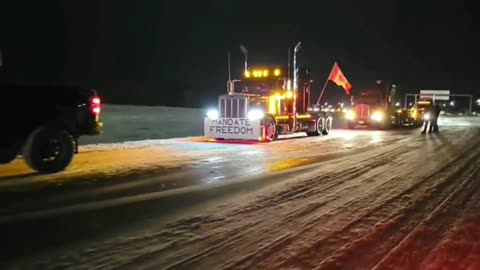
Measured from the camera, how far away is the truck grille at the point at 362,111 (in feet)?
108

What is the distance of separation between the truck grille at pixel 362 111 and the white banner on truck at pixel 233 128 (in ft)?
49.9

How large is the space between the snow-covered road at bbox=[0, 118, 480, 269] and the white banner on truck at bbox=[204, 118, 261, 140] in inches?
245

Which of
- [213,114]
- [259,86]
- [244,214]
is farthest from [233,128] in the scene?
[244,214]

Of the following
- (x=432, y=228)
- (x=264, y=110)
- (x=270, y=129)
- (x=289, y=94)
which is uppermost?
(x=289, y=94)

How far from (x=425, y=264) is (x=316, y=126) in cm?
1882

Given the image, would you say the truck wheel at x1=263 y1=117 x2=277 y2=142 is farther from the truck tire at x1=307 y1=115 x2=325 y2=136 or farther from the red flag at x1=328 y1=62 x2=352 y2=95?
the red flag at x1=328 y1=62 x2=352 y2=95

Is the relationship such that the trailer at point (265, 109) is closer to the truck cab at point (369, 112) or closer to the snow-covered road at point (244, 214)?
the snow-covered road at point (244, 214)

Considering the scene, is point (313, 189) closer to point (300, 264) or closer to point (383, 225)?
point (383, 225)

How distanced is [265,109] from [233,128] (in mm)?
2192

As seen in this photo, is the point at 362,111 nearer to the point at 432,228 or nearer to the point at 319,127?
the point at 319,127

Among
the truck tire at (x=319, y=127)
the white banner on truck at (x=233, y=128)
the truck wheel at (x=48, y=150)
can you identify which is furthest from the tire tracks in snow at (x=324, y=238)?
the truck tire at (x=319, y=127)

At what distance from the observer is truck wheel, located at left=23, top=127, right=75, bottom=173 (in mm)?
10648

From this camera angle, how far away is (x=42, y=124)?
1098 centimetres

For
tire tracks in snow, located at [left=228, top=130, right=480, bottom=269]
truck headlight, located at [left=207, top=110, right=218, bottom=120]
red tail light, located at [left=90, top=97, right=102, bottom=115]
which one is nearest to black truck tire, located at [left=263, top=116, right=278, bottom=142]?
truck headlight, located at [left=207, top=110, right=218, bottom=120]
